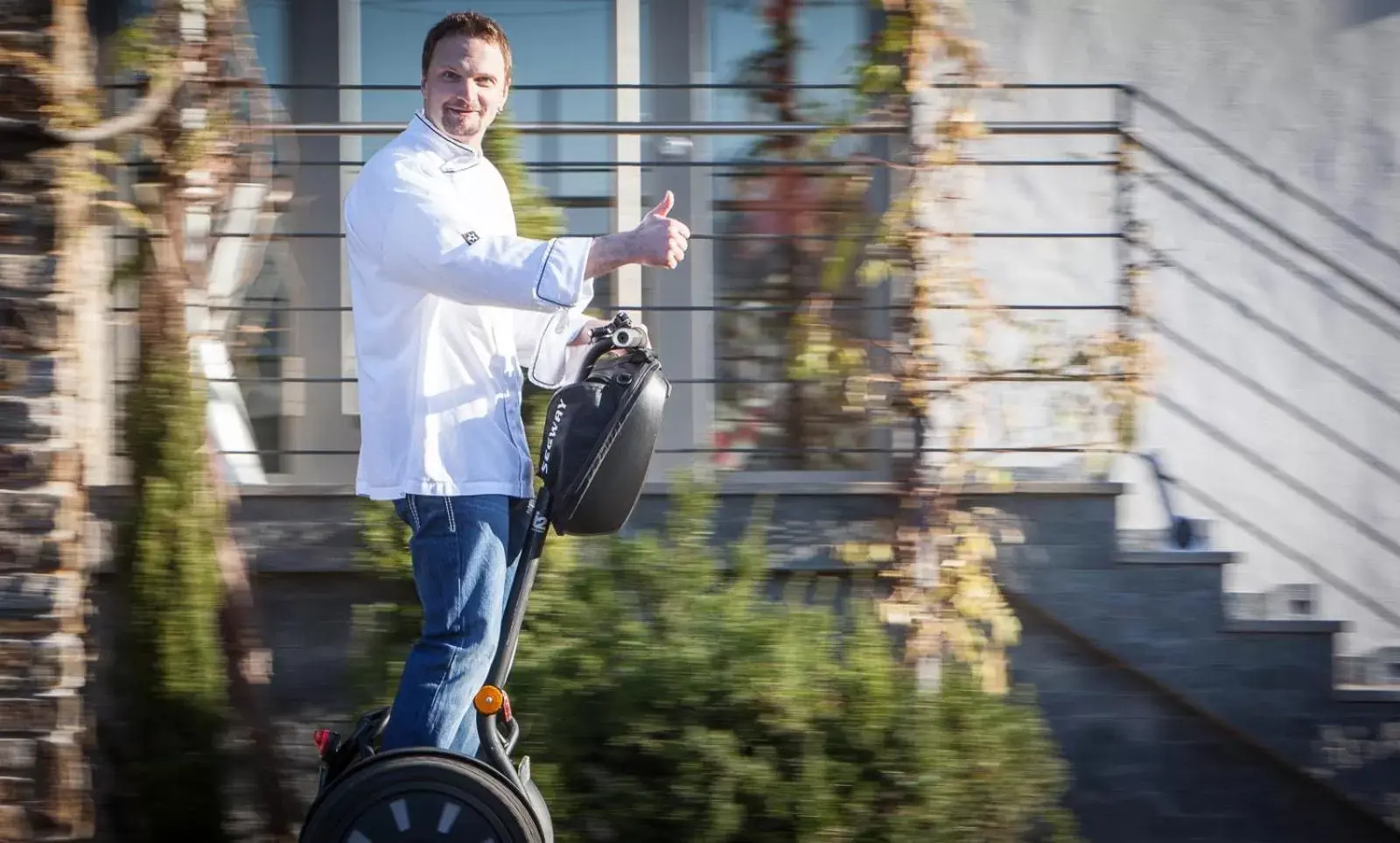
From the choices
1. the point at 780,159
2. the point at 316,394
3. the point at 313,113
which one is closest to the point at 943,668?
the point at 780,159

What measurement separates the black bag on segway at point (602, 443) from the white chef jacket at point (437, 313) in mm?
155

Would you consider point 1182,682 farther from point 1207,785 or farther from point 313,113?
point 313,113

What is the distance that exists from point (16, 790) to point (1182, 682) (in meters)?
3.22

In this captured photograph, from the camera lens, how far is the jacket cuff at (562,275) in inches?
105

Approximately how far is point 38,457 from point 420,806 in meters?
1.31

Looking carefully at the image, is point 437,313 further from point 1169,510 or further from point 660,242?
point 1169,510

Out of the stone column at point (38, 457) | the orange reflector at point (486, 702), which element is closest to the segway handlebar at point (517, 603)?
the orange reflector at point (486, 702)

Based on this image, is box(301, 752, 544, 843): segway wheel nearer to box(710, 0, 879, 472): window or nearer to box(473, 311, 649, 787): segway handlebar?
box(473, 311, 649, 787): segway handlebar

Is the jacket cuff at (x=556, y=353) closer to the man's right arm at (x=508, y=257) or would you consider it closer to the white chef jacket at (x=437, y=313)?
the white chef jacket at (x=437, y=313)

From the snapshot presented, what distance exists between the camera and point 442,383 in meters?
2.90

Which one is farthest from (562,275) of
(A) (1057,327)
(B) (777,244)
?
(A) (1057,327)

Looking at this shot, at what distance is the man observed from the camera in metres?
2.82

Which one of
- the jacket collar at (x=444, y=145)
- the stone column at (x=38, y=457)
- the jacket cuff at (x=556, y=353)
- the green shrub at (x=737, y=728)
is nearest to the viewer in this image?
the jacket collar at (x=444, y=145)

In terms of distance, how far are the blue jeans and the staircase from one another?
1929mm
